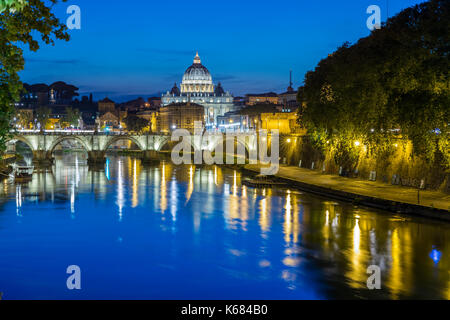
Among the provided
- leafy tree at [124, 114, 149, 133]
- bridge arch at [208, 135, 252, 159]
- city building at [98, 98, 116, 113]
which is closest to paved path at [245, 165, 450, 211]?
bridge arch at [208, 135, 252, 159]

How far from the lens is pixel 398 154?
27500mm

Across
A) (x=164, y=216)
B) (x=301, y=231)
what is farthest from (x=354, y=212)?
(x=164, y=216)

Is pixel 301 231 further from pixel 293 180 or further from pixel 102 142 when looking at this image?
pixel 102 142

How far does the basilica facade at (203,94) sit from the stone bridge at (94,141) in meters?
73.8

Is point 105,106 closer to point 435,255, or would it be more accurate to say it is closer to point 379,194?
point 379,194

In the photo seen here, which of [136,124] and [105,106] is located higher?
[105,106]

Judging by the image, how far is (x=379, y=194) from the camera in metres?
24.5

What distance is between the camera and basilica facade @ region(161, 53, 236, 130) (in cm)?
14325

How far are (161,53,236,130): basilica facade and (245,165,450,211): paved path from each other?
10581 centimetres

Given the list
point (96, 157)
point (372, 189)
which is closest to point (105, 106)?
point (96, 157)

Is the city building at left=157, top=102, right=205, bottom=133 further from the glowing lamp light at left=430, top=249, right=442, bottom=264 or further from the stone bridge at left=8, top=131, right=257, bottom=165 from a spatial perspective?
the glowing lamp light at left=430, top=249, right=442, bottom=264

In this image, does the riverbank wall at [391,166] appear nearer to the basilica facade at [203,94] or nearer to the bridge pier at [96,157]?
the bridge pier at [96,157]

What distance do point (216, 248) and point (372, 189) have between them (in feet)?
36.7

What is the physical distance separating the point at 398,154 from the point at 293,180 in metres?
7.33
